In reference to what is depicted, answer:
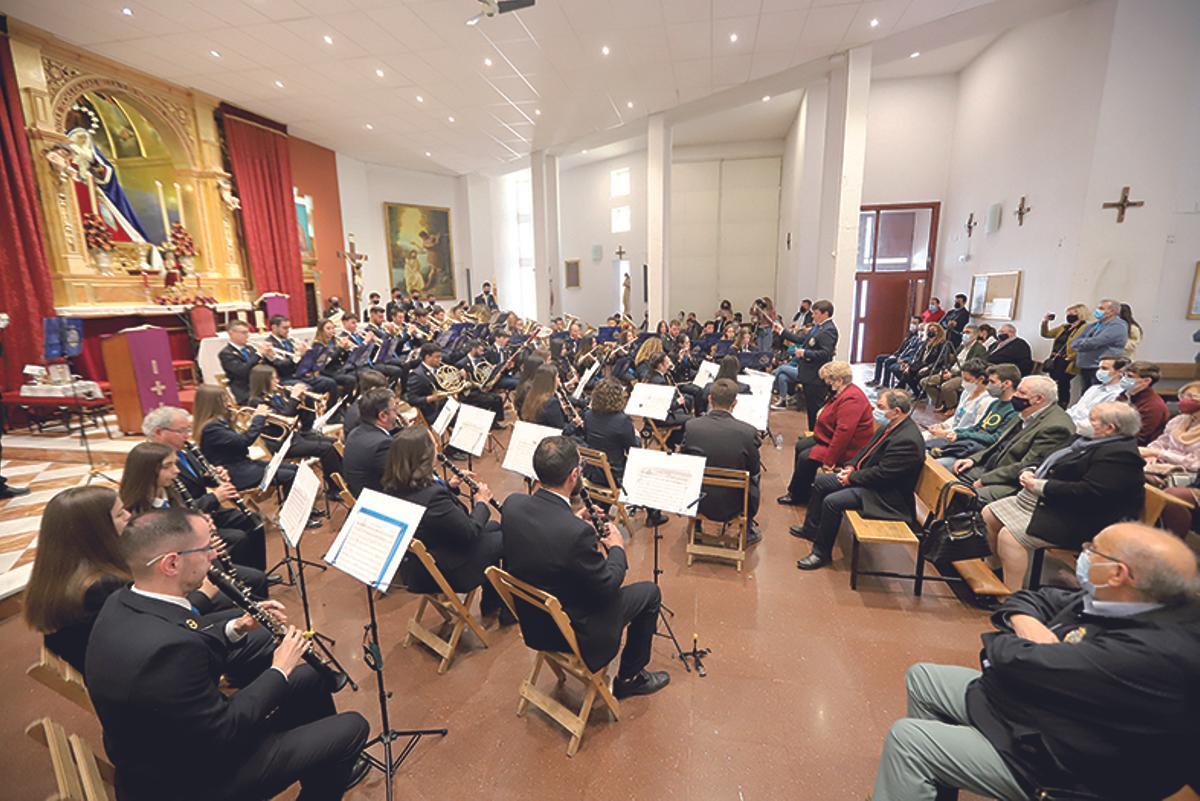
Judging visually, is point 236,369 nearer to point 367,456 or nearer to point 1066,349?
point 367,456

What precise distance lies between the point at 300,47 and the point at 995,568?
1117 centimetres

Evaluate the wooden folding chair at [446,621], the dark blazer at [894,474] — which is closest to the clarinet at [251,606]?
the wooden folding chair at [446,621]

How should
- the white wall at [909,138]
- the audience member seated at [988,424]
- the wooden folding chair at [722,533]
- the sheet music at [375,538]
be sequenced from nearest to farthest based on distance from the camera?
the sheet music at [375,538]
the wooden folding chair at [722,533]
the audience member seated at [988,424]
the white wall at [909,138]

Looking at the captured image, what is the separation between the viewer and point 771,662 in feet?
10.2

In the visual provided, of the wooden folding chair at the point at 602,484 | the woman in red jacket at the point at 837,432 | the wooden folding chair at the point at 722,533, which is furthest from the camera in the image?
the woman in red jacket at the point at 837,432

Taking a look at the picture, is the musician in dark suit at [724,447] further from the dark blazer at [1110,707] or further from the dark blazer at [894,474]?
the dark blazer at [1110,707]

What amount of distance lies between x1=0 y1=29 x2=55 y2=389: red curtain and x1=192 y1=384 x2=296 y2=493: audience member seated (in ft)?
19.0

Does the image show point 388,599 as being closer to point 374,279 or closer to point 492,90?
point 492,90

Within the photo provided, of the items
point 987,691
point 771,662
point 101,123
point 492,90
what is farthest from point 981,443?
point 101,123

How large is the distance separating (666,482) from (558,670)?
47.4 inches

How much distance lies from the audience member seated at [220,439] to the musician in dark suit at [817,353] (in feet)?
20.7

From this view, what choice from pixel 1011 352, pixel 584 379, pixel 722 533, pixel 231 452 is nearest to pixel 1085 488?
pixel 722 533

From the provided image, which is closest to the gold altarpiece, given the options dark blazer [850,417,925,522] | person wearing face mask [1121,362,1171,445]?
dark blazer [850,417,925,522]

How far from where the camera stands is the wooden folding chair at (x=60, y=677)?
2035 mm
